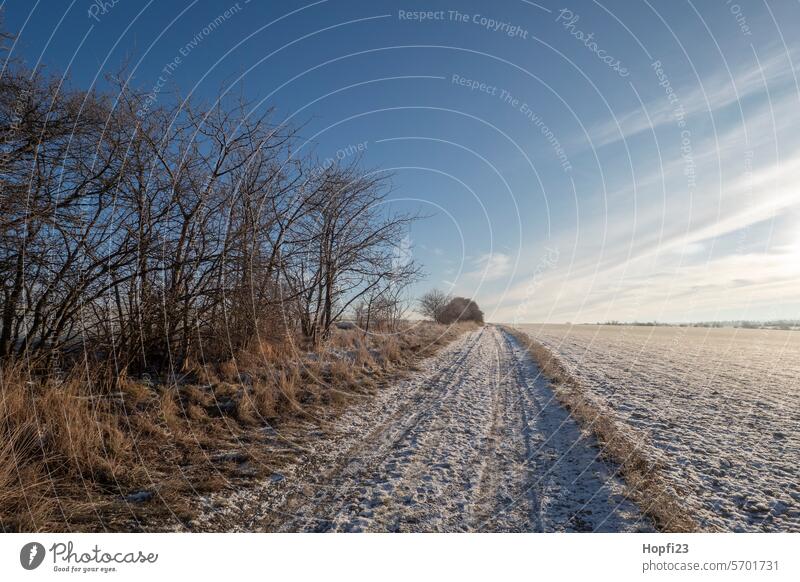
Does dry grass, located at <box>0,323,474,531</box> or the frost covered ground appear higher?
dry grass, located at <box>0,323,474,531</box>

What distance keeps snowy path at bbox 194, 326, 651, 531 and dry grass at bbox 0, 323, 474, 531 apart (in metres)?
0.75

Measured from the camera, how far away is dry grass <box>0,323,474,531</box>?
3537 mm

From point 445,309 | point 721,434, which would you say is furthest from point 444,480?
point 445,309

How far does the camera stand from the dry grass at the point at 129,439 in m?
3.54

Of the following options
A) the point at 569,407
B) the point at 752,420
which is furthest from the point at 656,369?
the point at 569,407

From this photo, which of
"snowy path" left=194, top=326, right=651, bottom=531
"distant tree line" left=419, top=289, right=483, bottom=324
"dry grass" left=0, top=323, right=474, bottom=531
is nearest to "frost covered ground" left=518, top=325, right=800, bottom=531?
"snowy path" left=194, top=326, right=651, bottom=531

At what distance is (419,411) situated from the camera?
8.02 m

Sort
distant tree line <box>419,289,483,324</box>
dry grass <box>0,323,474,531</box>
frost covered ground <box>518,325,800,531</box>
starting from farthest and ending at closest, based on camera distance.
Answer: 1. distant tree line <box>419,289,483,324</box>
2. frost covered ground <box>518,325,800,531</box>
3. dry grass <box>0,323,474,531</box>

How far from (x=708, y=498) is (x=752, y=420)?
225 inches

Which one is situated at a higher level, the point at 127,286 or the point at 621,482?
the point at 127,286

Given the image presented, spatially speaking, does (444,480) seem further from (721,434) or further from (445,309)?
(445,309)

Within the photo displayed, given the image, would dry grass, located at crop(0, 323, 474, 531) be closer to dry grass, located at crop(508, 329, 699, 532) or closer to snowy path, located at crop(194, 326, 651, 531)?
snowy path, located at crop(194, 326, 651, 531)

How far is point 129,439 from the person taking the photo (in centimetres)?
495

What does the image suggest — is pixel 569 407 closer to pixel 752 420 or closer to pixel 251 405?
pixel 752 420
